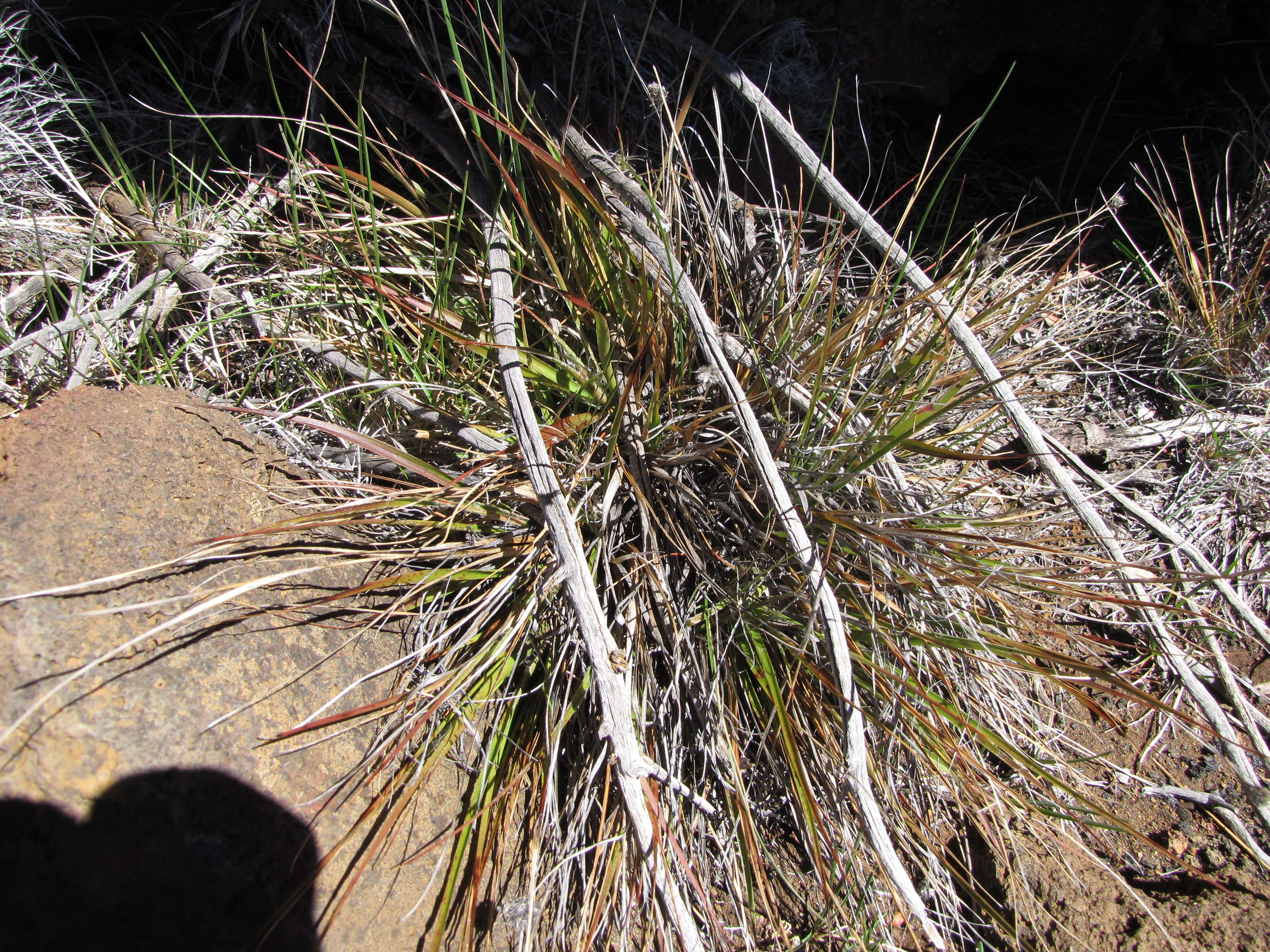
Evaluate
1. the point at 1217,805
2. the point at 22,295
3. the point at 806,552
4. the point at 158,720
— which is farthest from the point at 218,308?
the point at 1217,805

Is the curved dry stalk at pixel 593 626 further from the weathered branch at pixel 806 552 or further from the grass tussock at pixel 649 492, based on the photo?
the weathered branch at pixel 806 552

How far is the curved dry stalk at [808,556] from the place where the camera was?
3.10ft

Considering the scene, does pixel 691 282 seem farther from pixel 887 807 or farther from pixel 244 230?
pixel 887 807

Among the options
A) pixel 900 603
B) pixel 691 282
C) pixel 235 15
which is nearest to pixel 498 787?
pixel 900 603

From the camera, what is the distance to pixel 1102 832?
4.59 ft

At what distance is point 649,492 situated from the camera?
1432mm

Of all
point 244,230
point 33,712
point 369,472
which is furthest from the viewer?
point 244,230

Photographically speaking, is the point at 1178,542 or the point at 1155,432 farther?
the point at 1155,432

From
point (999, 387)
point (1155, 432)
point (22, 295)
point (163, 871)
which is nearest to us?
point (163, 871)

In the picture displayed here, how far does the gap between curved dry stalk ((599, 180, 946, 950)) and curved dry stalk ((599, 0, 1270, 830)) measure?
0.36 m

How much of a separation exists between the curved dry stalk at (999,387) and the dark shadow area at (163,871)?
1.45m

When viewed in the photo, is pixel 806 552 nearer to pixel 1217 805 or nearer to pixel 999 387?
pixel 999 387

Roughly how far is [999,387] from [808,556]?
0.58 metres

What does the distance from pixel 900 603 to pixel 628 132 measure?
139 centimetres
